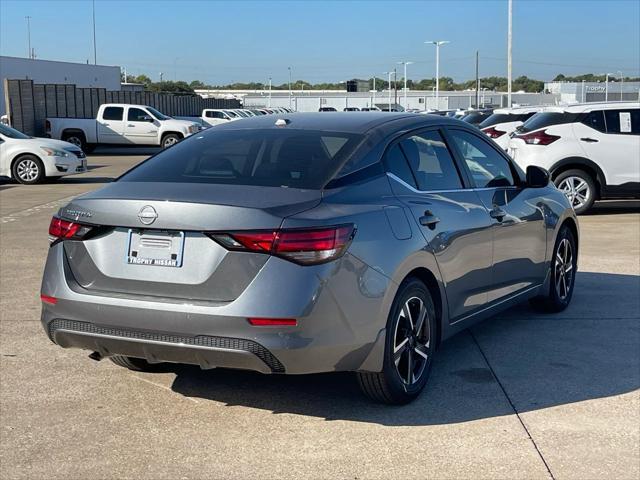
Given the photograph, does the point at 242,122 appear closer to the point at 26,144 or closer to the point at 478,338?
the point at 478,338

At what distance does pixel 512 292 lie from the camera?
20.5 ft

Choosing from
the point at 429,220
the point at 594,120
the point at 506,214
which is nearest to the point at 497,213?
the point at 506,214

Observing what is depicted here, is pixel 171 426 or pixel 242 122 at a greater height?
pixel 242 122

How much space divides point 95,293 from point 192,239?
2.14ft

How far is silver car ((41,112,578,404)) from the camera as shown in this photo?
4.16 meters

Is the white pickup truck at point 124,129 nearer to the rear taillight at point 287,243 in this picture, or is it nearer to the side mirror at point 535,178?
the side mirror at point 535,178

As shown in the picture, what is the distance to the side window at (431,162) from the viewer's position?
5.30 m

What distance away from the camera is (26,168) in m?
19.8

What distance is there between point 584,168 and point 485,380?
8.99m

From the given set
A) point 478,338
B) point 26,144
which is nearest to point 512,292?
point 478,338

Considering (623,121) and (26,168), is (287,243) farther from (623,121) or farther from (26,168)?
(26,168)

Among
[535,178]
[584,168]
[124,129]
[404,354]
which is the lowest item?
[404,354]

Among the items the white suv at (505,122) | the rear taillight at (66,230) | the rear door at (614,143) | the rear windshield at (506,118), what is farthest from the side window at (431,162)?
the rear windshield at (506,118)

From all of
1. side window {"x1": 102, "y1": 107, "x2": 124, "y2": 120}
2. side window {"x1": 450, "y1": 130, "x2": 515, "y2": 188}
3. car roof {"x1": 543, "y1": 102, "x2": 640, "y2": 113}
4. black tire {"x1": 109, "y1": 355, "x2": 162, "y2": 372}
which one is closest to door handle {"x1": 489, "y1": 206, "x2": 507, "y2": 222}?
side window {"x1": 450, "y1": 130, "x2": 515, "y2": 188}
